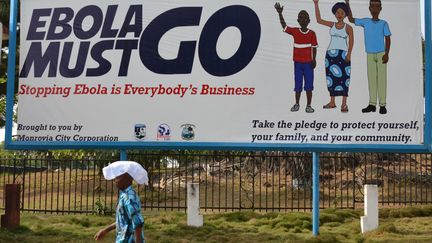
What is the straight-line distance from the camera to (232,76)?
8469 mm

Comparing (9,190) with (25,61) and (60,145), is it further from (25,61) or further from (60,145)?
(25,61)

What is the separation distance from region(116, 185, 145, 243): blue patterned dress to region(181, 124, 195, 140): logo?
3601 millimetres

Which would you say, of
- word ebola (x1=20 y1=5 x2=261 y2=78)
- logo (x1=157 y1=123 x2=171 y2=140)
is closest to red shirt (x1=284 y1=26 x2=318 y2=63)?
word ebola (x1=20 y1=5 x2=261 y2=78)

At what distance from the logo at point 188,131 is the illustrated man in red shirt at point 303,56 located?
5.05ft

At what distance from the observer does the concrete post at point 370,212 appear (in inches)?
362

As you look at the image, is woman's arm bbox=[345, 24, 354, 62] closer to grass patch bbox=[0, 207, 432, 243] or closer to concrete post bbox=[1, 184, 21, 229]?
grass patch bbox=[0, 207, 432, 243]

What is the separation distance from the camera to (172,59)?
8.58 meters

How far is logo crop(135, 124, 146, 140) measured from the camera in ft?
27.7

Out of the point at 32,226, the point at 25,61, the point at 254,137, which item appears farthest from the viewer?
the point at 32,226

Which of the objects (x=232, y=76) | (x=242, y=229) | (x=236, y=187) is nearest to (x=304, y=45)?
(x=232, y=76)

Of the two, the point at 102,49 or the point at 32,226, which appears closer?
the point at 102,49

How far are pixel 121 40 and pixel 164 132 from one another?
1.61m

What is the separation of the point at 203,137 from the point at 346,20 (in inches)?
110

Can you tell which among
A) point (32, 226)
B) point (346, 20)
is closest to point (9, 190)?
point (32, 226)
